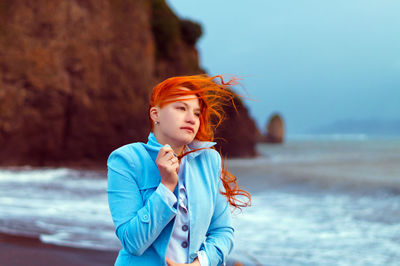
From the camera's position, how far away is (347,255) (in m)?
4.61

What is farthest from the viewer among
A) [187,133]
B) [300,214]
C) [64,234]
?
[300,214]

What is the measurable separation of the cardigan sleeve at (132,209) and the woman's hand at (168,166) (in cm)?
4

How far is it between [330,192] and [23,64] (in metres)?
13.1

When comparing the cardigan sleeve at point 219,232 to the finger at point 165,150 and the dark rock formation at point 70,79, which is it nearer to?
the finger at point 165,150

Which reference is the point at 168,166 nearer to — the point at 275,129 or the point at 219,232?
the point at 219,232

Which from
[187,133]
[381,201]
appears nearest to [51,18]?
[381,201]

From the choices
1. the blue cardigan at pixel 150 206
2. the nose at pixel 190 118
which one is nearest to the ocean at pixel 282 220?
the blue cardigan at pixel 150 206

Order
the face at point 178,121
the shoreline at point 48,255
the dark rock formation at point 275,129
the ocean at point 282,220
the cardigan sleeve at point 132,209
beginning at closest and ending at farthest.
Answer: the cardigan sleeve at point 132,209 < the face at point 178,121 < the shoreline at point 48,255 < the ocean at point 282,220 < the dark rock formation at point 275,129

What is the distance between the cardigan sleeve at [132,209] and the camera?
1409 millimetres

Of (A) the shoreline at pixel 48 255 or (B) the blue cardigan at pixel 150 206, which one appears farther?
(A) the shoreline at pixel 48 255

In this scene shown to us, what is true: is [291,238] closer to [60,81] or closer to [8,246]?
[8,246]

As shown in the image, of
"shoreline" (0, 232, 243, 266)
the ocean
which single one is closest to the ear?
the ocean

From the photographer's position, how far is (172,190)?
1458 mm

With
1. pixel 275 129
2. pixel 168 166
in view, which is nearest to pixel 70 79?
pixel 168 166
